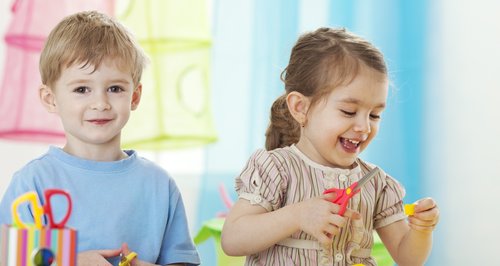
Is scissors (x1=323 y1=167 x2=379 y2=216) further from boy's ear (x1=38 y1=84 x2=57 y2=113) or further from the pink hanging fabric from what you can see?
the pink hanging fabric

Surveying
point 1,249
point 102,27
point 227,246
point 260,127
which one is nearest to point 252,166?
point 227,246

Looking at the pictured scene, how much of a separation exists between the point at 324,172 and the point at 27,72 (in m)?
1.15

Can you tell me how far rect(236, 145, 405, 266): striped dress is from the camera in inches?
57.1

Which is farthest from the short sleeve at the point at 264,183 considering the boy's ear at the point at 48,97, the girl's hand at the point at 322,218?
the boy's ear at the point at 48,97

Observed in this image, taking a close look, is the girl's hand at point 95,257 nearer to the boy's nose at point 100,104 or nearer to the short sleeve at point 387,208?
the boy's nose at point 100,104

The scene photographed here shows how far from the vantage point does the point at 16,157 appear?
9.16 feet

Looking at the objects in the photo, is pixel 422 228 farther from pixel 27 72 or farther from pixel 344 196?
pixel 27 72

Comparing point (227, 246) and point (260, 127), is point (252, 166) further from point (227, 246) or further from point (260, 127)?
point (260, 127)

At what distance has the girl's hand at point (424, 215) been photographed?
1.44 metres

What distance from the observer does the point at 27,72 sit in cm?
234

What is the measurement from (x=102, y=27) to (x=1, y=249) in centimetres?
54

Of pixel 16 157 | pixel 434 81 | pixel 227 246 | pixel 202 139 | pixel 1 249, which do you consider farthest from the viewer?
pixel 16 157

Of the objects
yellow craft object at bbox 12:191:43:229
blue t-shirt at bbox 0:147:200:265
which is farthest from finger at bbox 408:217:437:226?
yellow craft object at bbox 12:191:43:229

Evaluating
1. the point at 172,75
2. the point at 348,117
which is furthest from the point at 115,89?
the point at 172,75
